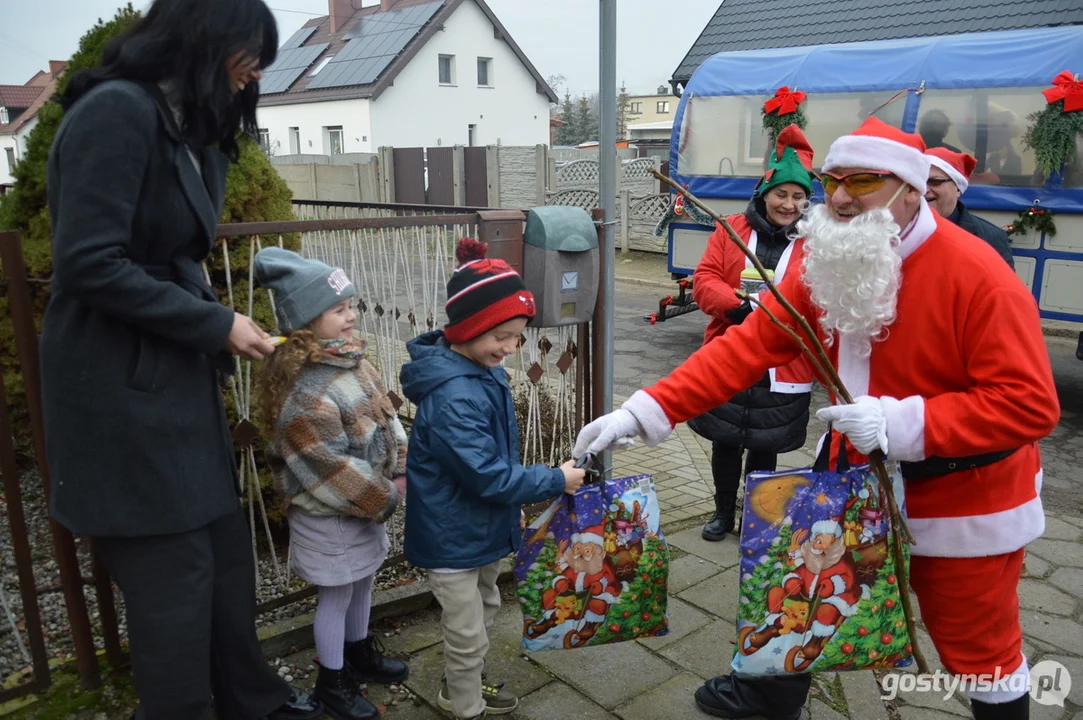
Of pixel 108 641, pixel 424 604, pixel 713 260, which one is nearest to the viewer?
pixel 108 641

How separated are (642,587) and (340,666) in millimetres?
963

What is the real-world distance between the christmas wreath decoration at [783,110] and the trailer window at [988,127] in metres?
1.10

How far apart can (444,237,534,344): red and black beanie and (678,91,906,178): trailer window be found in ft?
21.5

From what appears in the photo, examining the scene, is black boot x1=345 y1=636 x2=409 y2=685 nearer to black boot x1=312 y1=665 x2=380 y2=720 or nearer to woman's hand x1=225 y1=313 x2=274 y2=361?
black boot x1=312 y1=665 x2=380 y2=720

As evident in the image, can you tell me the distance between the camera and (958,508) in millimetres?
2066

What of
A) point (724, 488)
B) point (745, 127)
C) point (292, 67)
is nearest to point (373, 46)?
point (292, 67)

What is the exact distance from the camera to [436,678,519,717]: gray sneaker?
8.48 feet

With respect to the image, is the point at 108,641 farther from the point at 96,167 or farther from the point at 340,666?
the point at 96,167

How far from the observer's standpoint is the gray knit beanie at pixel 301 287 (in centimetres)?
239

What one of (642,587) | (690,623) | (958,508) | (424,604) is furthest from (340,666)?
(958,508)

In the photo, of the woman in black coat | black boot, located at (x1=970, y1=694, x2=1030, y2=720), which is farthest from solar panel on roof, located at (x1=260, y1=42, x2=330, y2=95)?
black boot, located at (x1=970, y1=694, x2=1030, y2=720)

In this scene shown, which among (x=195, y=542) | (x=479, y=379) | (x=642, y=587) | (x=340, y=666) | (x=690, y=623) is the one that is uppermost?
(x=479, y=379)

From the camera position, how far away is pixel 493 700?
2619 millimetres

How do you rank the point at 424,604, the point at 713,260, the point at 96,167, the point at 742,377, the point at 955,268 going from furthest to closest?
the point at 713,260, the point at 424,604, the point at 742,377, the point at 955,268, the point at 96,167
